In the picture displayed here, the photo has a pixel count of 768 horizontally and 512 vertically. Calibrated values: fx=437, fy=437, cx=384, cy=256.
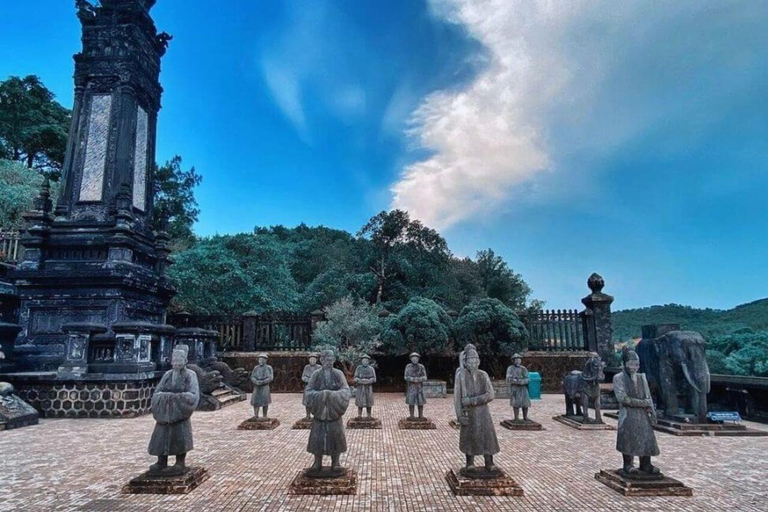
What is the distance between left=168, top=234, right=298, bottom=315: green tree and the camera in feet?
68.9

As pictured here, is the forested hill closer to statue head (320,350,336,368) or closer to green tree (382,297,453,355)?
green tree (382,297,453,355)

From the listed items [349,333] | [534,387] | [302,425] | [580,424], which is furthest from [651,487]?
[349,333]

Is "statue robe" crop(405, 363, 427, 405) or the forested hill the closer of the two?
"statue robe" crop(405, 363, 427, 405)

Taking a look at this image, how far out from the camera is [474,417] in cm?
571

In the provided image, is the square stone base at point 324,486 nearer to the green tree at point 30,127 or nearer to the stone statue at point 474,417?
the stone statue at point 474,417

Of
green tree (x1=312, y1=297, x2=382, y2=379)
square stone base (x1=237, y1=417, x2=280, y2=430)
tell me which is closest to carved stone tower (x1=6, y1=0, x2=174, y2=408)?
square stone base (x1=237, y1=417, x2=280, y2=430)

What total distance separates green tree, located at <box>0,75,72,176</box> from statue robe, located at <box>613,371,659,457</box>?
3581 centimetres

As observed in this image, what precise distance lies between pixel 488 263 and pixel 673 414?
904 inches

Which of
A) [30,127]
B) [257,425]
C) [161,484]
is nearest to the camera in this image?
[161,484]

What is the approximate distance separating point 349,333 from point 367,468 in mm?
10096

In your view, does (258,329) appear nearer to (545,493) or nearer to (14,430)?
(14,430)

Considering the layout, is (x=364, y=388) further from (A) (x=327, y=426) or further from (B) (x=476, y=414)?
(B) (x=476, y=414)

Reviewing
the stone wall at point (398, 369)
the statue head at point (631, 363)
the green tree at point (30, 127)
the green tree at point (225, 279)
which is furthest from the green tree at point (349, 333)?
the green tree at point (30, 127)

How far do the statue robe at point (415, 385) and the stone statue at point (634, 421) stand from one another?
514cm
